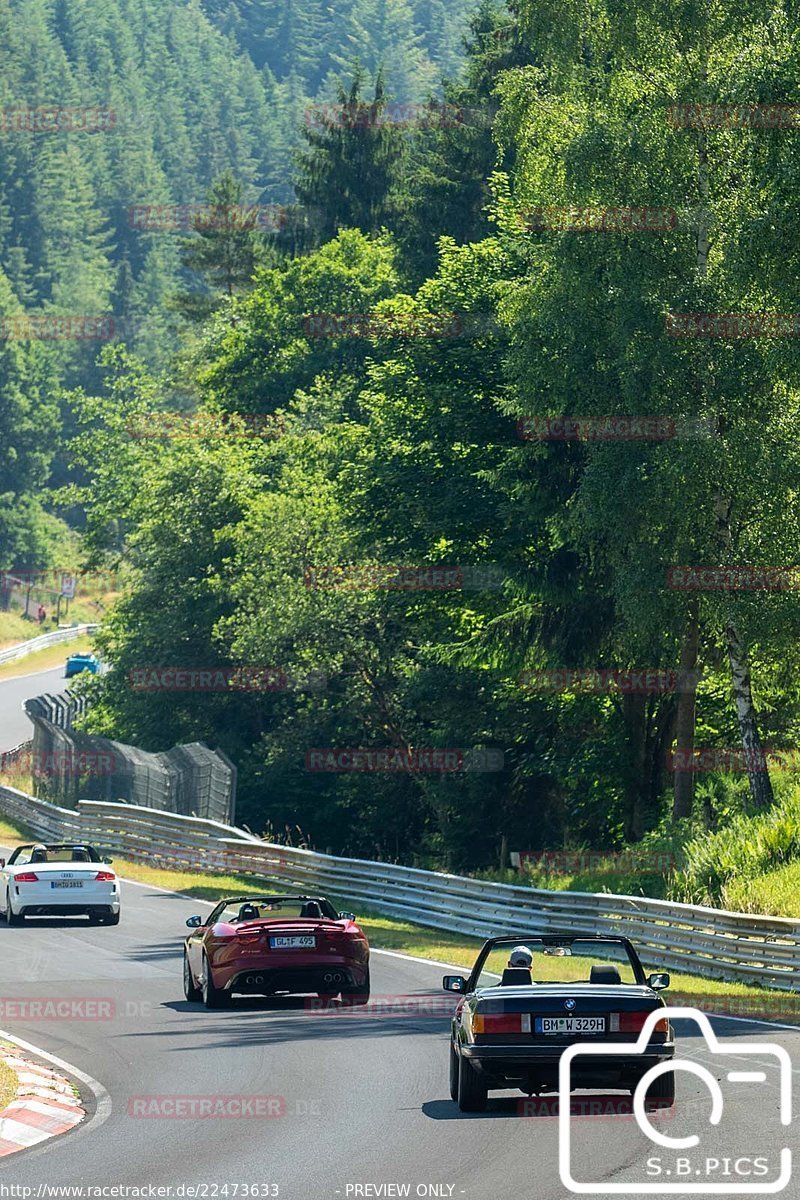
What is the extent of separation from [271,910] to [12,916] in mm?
9475

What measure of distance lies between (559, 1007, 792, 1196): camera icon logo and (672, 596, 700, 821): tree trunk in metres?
19.6

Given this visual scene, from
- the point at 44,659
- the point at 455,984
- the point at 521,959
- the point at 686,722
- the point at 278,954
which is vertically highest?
the point at 521,959

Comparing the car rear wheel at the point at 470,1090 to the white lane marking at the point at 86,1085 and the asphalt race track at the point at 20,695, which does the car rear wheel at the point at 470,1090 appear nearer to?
the white lane marking at the point at 86,1085

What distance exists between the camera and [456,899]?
2891cm

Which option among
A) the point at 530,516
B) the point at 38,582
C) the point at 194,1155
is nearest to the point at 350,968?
the point at 194,1155

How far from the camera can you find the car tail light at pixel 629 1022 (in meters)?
11.8

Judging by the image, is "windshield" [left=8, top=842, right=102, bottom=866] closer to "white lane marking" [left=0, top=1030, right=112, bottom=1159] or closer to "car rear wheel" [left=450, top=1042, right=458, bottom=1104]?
"white lane marking" [left=0, top=1030, right=112, bottom=1159]

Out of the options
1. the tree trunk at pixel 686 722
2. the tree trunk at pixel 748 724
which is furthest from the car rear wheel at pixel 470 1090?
the tree trunk at pixel 686 722

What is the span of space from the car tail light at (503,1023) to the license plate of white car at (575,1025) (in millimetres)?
81

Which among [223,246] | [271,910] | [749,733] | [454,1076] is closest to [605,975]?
[454,1076]

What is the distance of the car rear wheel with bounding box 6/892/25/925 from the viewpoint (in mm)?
27453

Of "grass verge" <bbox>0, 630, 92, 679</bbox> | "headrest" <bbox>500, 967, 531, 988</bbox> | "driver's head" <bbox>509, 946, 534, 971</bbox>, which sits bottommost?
"grass verge" <bbox>0, 630, 92, 679</bbox>

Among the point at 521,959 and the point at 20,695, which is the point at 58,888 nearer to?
the point at 521,959

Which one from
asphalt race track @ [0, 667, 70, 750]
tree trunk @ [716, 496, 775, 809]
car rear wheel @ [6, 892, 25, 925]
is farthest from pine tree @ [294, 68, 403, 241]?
car rear wheel @ [6, 892, 25, 925]
